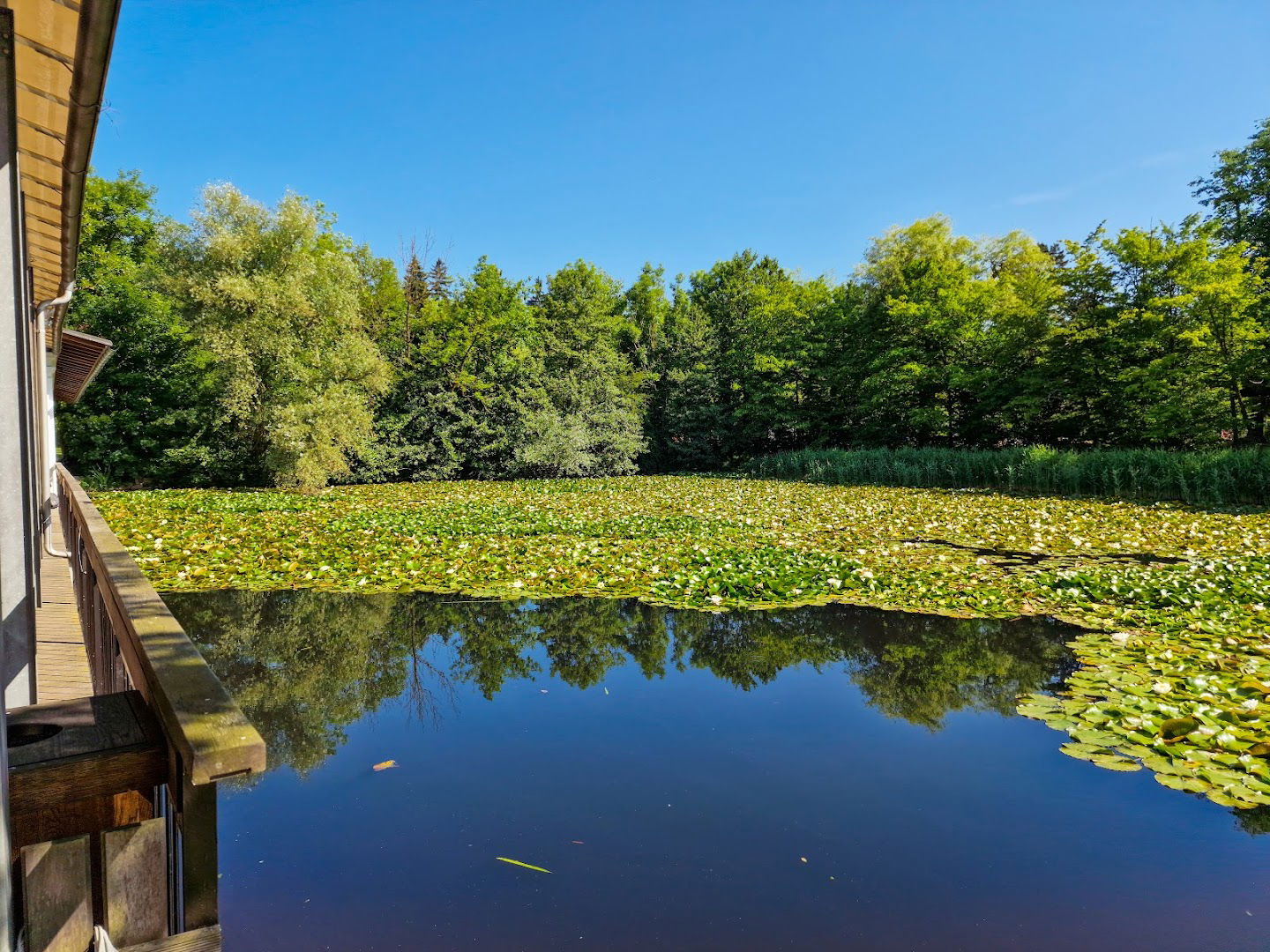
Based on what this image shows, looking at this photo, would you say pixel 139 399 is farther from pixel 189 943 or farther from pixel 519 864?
pixel 189 943

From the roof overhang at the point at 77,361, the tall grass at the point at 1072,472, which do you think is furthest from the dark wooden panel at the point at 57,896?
the tall grass at the point at 1072,472

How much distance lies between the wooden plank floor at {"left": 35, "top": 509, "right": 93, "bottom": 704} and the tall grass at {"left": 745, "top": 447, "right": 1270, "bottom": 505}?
15.4m

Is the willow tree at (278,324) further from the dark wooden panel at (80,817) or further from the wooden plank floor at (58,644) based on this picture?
the dark wooden panel at (80,817)

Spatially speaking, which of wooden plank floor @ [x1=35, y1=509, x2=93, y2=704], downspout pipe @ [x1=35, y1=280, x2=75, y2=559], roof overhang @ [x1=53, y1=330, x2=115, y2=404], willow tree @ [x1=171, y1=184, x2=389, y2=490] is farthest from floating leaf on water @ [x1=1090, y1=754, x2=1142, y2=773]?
willow tree @ [x1=171, y1=184, x2=389, y2=490]

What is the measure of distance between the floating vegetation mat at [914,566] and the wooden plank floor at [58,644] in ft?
3.51

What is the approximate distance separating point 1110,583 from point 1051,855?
15.4 feet

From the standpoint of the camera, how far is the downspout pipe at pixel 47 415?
4.51m

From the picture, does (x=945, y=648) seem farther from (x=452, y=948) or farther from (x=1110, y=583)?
(x=452, y=948)

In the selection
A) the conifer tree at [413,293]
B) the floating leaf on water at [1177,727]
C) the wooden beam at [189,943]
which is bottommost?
the floating leaf on water at [1177,727]

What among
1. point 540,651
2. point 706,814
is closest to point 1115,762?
point 706,814

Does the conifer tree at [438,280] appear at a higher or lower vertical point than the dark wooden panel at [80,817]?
higher

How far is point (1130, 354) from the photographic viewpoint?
16609 millimetres

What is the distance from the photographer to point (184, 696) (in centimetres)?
113

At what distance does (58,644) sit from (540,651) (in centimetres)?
325
